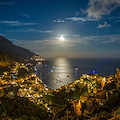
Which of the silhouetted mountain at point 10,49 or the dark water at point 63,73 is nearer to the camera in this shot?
the dark water at point 63,73

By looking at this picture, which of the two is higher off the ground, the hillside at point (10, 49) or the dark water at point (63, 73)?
the hillside at point (10, 49)

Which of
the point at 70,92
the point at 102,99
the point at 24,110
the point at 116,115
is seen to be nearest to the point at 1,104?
the point at 24,110

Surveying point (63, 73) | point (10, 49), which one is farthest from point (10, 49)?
point (63, 73)

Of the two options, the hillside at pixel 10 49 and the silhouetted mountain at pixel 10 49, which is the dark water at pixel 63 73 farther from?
the silhouetted mountain at pixel 10 49

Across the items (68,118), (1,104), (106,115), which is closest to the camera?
(106,115)

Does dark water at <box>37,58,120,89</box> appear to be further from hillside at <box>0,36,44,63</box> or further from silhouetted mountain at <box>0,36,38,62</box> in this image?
silhouetted mountain at <box>0,36,38,62</box>

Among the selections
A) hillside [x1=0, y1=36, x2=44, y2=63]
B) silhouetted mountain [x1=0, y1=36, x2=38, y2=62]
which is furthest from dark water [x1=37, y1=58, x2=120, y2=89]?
silhouetted mountain [x1=0, y1=36, x2=38, y2=62]

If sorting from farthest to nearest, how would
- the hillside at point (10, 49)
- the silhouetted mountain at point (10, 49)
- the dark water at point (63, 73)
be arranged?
the silhouetted mountain at point (10, 49)
the hillside at point (10, 49)
the dark water at point (63, 73)

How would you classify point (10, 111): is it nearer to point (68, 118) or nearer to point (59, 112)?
point (59, 112)

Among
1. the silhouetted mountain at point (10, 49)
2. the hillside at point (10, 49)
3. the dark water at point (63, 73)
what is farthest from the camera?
the silhouetted mountain at point (10, 49)

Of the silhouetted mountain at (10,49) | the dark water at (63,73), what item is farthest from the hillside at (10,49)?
the dark water at (63,73)

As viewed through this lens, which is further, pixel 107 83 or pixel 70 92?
pixel 70 92
